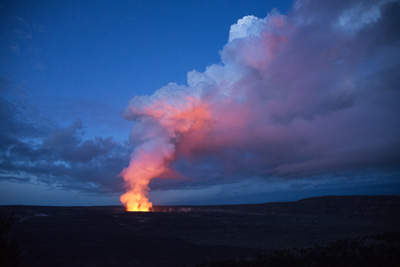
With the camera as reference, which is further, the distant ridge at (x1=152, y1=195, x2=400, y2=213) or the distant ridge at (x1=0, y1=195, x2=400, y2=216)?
the distant ridge at (x1=152, y1=195, x2=400, y2=213)

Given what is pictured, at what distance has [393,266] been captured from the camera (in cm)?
1245

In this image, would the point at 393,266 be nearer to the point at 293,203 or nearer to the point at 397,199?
the point at 397,199

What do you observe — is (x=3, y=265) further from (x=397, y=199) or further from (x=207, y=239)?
(x=397, y=199)

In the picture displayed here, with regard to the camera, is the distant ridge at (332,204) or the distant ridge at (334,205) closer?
the distant ridge at (334,205)

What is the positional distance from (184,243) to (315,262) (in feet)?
54.4

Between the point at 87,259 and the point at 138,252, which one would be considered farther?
the point at 138,252

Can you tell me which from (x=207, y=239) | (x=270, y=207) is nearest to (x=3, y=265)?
(x=207, y=239)

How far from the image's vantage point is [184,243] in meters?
28.2

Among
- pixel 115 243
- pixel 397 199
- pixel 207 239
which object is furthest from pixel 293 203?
pixel 115 243

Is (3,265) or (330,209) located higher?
(3,265)

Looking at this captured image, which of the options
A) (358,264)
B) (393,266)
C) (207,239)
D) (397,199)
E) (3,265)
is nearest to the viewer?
(3,265)

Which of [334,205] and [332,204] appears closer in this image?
[334,205]

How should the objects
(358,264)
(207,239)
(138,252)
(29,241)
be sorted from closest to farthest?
(358,264), (138,252), (29,241), (207,239)

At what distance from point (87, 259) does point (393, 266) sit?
68.8 ft
